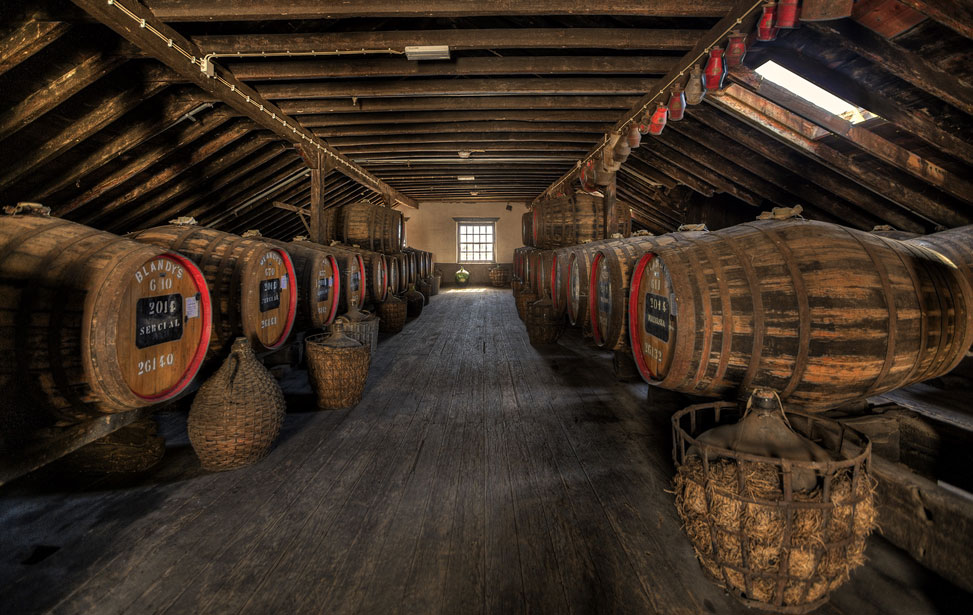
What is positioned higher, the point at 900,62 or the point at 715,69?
the point at 715,69

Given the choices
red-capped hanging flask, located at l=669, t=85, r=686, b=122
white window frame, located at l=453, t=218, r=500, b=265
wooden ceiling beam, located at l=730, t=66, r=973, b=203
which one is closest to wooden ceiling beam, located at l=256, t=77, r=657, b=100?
red-capped hanging flask, located at l=669, t=85, r=686, b=122

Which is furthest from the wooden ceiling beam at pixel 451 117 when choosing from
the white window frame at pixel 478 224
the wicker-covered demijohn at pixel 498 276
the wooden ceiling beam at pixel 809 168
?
the white window frame at pixel 478 224

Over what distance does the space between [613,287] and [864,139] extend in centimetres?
283

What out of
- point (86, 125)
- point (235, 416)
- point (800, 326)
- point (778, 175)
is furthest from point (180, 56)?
point (778, 175)

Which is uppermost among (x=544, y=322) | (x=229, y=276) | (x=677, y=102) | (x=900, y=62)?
(x=677, y=102)

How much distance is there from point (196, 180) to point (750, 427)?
7521 mm

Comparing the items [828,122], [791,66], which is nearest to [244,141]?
[791,66]

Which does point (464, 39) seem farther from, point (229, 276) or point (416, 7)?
point (229, 276)

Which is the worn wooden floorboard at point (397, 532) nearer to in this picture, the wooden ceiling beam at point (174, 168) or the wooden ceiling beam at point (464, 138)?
the wooden ceiling beam at point (174, 168)

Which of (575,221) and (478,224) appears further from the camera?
(478,224)

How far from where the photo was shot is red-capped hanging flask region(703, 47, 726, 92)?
3259mm

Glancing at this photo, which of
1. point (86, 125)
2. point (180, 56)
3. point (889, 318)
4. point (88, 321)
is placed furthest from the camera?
point (86, 125)

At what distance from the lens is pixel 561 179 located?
9.79 metres

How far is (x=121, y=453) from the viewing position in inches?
94.7
